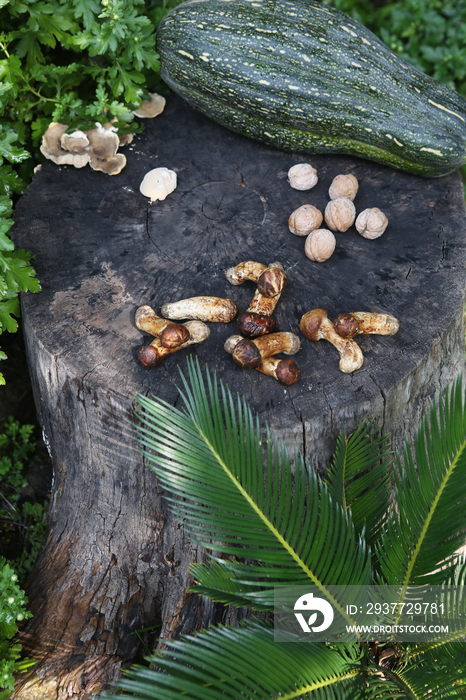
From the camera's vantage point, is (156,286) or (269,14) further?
(269,14)

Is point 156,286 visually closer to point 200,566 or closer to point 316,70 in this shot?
point 200,566

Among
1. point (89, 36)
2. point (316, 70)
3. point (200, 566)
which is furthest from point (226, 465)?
point (89, 36)

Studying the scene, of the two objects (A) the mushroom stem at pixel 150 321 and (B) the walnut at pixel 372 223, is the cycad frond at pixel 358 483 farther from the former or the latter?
(B) the walnut at pixel 372 223

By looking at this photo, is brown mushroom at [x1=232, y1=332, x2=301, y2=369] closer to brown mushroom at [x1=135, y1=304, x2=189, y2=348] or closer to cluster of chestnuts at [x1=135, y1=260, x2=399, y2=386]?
cluster of chestnuts at [x1=135, y1=260, x2=399, y2=386]

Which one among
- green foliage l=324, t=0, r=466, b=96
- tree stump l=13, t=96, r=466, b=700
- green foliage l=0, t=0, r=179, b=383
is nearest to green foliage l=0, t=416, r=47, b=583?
tree stump l=13, t=96, r=466, b=700

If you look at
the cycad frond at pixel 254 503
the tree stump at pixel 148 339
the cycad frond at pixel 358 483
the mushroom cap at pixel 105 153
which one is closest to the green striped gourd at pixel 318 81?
the tree stump at pixel 148 339
